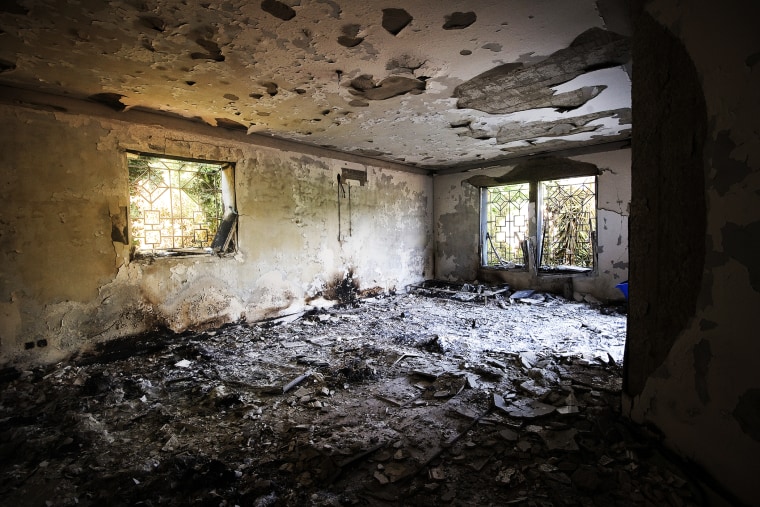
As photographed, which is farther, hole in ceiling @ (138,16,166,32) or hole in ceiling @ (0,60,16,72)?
hole in ceiling @ (0,60,16,72)

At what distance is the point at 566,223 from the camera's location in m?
6.29

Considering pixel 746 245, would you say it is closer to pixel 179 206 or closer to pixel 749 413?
pixel 749 413

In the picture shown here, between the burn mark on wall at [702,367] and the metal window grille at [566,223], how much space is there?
495 cm

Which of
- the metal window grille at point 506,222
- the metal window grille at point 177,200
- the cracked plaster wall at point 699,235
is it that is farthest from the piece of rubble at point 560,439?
the metal window grille at point 177,200

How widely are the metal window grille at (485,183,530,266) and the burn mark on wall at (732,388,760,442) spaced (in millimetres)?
5279

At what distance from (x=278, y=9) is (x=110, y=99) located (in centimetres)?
234

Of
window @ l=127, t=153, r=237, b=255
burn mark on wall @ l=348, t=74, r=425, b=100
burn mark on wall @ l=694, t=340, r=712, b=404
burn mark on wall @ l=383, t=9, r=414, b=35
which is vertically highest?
burn mark on wall @ l=348, t=74, r=425, b=100

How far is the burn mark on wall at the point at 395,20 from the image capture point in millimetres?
2025

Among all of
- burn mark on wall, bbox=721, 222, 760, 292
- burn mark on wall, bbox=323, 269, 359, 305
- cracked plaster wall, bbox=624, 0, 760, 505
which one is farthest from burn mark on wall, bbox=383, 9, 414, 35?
burn mark on wall, bbox=323, 269, 359, 305

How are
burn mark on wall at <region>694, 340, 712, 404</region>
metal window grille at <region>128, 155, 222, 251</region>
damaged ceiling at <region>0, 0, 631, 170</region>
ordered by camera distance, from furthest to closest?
metal window grille at <region>128, 155, 222, 251</region>
damaged ceiling at <region>0, 0, 631, 170</region>
burn mark on wall at <region>694, 340, 712, 404</region>

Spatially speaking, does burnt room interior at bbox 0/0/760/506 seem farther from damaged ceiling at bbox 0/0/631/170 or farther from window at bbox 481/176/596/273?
window at bbox 481/176/596/273

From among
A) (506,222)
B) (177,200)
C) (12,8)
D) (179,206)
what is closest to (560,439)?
(12,8)

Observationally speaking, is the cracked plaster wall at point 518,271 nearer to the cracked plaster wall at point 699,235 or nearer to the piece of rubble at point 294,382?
the cracked plaster wall at point 699,235

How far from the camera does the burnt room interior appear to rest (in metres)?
1.49
